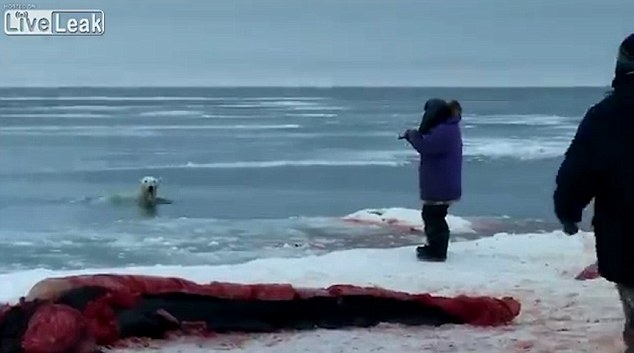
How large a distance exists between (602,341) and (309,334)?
4.93ft

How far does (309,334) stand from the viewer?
250 inches

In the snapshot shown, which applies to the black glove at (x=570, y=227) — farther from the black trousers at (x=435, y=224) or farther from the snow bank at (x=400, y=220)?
the snow bank at (x=400, y=220)

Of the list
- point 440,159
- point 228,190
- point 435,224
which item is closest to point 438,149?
point 440,159

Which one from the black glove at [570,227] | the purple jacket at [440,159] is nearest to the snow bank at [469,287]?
the purple jacket at [440,159]

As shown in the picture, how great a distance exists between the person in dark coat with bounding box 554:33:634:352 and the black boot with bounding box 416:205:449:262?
15.2ft

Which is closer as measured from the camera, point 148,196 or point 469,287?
point 469,287

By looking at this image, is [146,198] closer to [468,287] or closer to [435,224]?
[435,224]

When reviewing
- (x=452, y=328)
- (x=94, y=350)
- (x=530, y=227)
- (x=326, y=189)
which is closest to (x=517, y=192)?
(x=326, y=189)

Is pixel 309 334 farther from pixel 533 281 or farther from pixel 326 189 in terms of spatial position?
pixel 326 189

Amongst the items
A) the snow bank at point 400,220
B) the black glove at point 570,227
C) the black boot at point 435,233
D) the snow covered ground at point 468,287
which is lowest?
the snow bank at point 400,220

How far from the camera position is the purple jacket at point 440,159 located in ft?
28.9

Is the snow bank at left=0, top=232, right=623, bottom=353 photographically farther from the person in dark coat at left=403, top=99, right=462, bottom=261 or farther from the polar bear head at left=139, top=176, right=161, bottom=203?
the polar bear head at left=139, top=176, right=161, bottom=203

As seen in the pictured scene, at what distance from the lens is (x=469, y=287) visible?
26.0 ft

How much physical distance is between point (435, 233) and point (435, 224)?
7 cm
